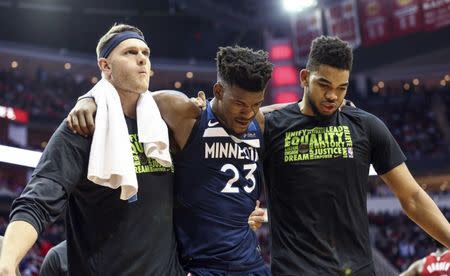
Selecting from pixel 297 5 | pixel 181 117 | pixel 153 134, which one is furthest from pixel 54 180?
pixel 297 5

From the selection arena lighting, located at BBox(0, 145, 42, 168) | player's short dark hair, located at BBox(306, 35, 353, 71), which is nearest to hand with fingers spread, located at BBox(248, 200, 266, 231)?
player's short dark hair, located at BBox(306, 35, 353, 71)

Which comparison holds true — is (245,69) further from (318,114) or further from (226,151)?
(318,114)

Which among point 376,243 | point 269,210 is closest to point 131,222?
point 269,210

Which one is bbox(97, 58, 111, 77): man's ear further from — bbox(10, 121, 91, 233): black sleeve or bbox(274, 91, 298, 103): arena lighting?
bbox(274, 91, 298, 103): arena lighting

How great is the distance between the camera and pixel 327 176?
11.9ft

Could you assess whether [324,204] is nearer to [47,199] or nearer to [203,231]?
[203,231]

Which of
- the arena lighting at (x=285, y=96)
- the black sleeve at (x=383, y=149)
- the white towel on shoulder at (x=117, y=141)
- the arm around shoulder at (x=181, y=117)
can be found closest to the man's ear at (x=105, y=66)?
the white towel on shoulder at (x=117, y=141)

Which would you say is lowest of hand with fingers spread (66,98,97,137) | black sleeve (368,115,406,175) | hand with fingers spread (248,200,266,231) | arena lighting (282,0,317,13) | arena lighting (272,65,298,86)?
hand with fingers spread (248,200,266,231)

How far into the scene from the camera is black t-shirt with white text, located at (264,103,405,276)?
11.6 ft

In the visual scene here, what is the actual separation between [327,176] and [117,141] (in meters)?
1.16

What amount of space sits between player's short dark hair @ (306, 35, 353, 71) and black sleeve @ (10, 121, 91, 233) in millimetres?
1352

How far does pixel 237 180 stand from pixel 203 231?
0.32m

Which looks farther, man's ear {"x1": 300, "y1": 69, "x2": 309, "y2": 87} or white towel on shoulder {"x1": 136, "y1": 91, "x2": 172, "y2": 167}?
man's ear {"x1": 300, "y1": 69, "x2": 309, "y2": 87}

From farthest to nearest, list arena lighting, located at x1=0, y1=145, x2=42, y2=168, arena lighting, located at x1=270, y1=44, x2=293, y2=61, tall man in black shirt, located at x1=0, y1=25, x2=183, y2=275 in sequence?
arena lighting, located at x1=270, y1=44, x2=293, y2=61, arena lighting, located at x1=0, y1=145, x2=42, y2=168, tall man in black shirt, located at x1=0, y1=25, x2=183, y2=275
